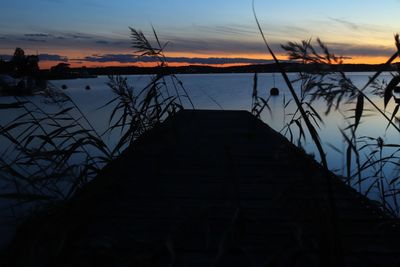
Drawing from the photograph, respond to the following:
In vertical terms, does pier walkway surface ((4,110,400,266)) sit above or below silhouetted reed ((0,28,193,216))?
below

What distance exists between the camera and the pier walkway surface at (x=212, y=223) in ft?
7.00

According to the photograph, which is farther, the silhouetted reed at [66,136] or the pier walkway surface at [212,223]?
the silhouetted reed at [66,136]

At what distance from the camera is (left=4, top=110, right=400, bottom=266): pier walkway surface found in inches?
84.0

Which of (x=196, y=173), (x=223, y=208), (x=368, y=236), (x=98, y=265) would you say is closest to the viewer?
(x=98, y=265)

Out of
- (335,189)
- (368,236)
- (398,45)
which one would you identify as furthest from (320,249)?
(335,189)

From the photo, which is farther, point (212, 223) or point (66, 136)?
point (66, 136)

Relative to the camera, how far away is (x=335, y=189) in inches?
145

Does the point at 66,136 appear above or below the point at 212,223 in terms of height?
above

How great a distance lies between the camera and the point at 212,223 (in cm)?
276

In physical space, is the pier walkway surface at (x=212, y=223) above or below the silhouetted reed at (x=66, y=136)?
below

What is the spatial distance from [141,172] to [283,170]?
1.48 m

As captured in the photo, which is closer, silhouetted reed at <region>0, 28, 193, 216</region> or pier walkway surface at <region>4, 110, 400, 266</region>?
pier walkway surface at <region>4, 110, 400, 266</region>

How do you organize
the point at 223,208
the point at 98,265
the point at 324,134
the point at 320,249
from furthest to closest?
1. the point at 324,134
2. the point at 223,208
3. the point at 98,265
4. the point at 320,249

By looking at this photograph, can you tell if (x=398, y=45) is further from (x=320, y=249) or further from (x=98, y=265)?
(x=98, y=265)
